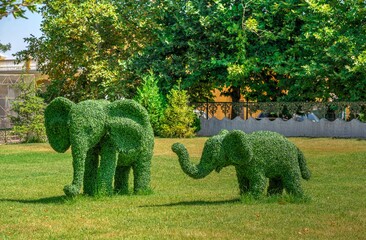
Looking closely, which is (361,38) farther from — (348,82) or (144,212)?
(144,212)

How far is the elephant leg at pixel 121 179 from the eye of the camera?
15055 millimetres

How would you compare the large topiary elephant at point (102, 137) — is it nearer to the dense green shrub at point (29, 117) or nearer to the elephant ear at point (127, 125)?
the elephant ear at point (127, 125)

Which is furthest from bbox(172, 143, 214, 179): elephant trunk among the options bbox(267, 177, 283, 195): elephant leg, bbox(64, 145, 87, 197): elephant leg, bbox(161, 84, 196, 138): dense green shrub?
bbox(161, 84, 196, 138): dense green shrub

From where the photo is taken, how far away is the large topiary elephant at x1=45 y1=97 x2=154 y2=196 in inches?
543

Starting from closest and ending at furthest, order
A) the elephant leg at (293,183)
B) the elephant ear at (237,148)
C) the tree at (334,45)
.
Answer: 1. the elephant ear at (237,148)
2. the elephant leg at (293,183)
3. the tree at (334,45)

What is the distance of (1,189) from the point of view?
17312 millimetres

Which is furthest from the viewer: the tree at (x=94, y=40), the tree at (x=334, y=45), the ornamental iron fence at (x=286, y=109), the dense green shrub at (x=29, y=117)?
the tree at (x=94, y=40)

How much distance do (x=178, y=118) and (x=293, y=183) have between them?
23455mm

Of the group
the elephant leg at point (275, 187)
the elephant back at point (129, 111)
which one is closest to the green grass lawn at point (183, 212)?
the elephant leg at point (275, 187)

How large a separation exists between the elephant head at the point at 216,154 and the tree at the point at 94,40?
27.0 meters

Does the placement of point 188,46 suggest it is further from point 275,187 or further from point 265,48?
point 275,187

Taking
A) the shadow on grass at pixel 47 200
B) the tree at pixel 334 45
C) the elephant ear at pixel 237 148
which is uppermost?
the tree at pixel 334 45

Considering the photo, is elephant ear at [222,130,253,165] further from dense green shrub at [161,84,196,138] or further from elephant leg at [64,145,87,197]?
dense green shrub at [161,84,196,138]

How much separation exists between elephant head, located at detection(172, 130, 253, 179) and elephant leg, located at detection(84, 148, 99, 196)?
2.31 m
